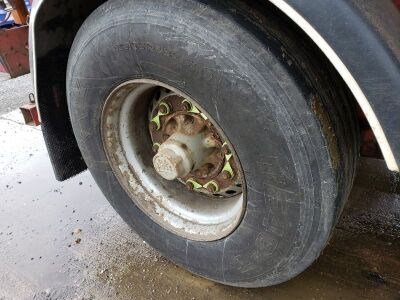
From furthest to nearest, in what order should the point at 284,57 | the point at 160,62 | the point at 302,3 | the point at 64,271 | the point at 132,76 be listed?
the point at 64,271
the point at 132,76
the point at 160,62
the point at 284,57
the point at 302,3

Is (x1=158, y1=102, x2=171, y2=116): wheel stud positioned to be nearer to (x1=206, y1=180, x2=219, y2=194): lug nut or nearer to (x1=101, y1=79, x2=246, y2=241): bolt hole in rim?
(x1=101, y1=79, x2=246, y2=241): bolt hole in rim

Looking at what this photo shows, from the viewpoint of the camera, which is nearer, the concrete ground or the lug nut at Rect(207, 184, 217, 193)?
the lug nut at Rect(207, 184, 217, 193)

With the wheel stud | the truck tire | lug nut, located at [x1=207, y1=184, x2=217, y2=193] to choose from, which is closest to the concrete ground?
the truck tire

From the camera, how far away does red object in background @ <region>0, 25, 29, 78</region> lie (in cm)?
262

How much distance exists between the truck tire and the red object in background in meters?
1.34

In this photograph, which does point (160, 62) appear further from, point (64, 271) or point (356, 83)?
point (64, 271)

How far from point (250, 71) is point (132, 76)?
474 millimetres

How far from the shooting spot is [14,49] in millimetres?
2680

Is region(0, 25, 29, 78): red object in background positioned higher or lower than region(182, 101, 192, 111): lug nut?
higher

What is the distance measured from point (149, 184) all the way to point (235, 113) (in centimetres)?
69

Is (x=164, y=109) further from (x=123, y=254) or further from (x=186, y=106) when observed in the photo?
(x=123, y=254)

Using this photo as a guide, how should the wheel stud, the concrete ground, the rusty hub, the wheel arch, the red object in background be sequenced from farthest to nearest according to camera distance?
the red object in background
the concrete ground
the wheel stud
the rusty hub
the wheel arch

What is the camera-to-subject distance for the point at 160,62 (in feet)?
4.15

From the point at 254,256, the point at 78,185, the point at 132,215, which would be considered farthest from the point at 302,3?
the point at 78,185
